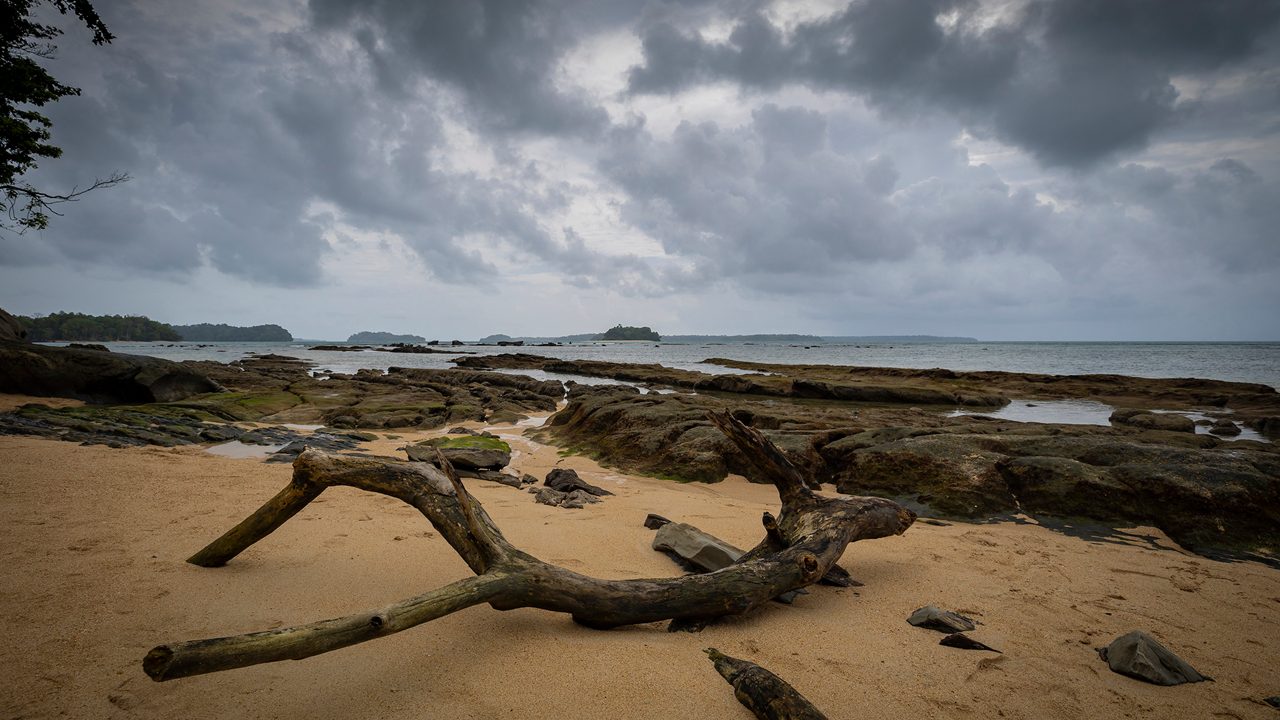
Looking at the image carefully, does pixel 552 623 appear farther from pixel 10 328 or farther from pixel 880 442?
pixel 10 328

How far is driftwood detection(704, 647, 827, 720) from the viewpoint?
240cm

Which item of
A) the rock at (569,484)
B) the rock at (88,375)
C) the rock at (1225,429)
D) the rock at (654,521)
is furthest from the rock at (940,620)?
the rock at (88,375)

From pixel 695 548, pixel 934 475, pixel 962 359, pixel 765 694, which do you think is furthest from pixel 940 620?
pixel 962 359

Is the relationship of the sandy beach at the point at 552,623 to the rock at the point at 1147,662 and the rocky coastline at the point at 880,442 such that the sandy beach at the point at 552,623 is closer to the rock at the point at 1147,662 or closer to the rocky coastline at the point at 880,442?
the rock at the point at 1147,662

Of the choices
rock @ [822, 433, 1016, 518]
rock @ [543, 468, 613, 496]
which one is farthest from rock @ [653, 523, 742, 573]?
rock @ [822, 433, 1016, 518]

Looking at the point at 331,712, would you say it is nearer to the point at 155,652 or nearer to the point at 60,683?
the point at 155,652

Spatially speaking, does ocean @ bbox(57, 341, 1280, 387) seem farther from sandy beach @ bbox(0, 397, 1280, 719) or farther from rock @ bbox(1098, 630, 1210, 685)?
rock @ bbox(1098, 630, 1210, 685)

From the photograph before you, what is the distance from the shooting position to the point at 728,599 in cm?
345

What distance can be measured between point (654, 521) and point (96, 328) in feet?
553

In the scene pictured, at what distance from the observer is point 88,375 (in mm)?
15320

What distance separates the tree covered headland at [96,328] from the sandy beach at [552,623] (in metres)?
149

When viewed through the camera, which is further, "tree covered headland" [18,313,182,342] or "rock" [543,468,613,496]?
"tree covered headland" [18,313,182,342]

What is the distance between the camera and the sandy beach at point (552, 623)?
2580 millimetres

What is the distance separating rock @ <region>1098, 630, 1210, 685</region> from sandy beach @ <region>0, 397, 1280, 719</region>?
0.07 m
